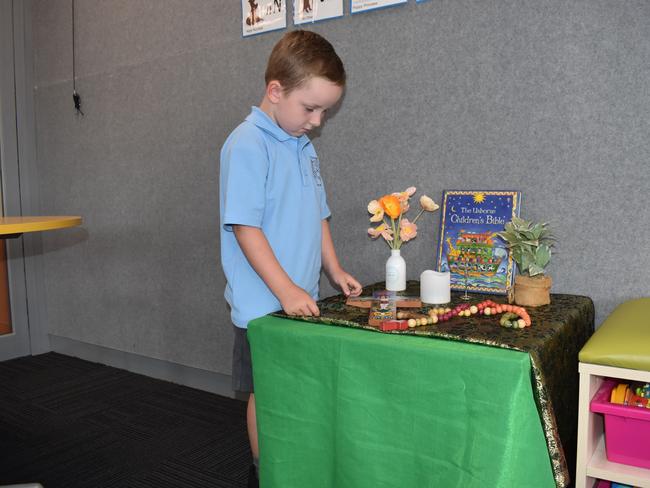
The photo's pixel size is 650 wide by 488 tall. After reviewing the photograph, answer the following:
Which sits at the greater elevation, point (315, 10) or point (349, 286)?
point (315, 10)

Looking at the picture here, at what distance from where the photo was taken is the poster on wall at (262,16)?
213 cm

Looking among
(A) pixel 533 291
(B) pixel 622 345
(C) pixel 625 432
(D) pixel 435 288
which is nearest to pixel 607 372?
(B) pixel 622 345

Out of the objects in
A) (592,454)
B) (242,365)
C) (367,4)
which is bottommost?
(592,454)

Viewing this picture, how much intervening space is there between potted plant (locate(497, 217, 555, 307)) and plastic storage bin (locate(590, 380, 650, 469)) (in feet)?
0.93

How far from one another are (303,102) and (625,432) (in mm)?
1011

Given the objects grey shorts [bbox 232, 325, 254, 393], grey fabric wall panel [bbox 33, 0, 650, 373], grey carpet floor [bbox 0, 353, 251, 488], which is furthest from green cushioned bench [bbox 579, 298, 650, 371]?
grey carpet floor [bbox 0, 353, 251, 488]

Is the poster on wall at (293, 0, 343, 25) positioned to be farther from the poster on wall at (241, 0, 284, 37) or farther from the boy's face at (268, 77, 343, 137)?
the boy's face at (268, 77, 343, 137)

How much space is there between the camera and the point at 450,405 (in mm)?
1084

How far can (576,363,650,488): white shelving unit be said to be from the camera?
3.73 ft

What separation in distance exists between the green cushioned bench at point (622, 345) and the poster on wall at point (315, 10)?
134 cm

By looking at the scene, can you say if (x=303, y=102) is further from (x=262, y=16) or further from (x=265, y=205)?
(x=262, y=16)

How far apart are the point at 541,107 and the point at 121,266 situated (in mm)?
2085

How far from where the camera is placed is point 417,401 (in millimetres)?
1122

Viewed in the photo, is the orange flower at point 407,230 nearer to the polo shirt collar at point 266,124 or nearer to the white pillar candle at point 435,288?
the white pillar candle at point 435,288
